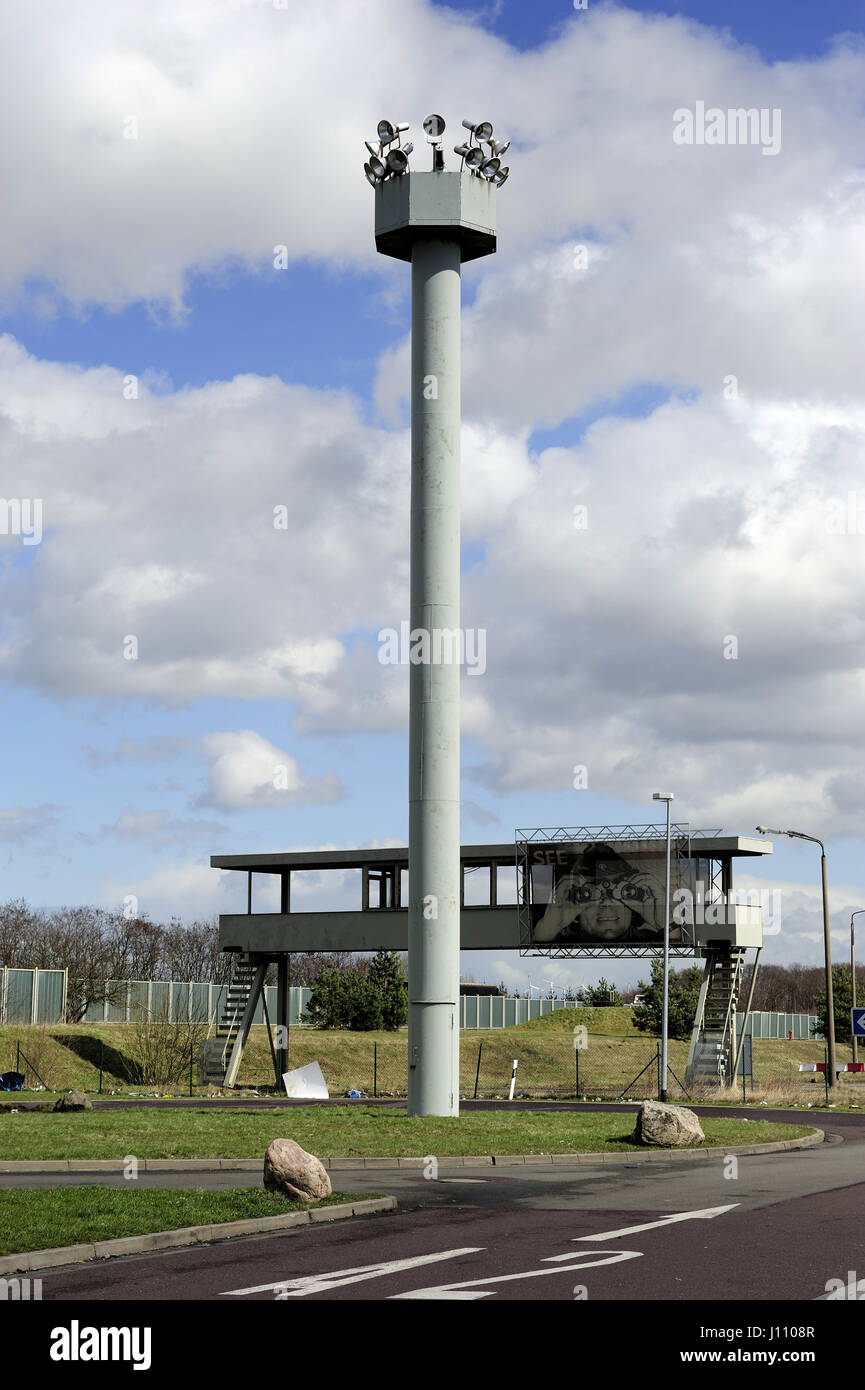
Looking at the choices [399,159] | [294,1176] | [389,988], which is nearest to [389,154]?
[399,159]

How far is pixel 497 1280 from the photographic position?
11031 mm

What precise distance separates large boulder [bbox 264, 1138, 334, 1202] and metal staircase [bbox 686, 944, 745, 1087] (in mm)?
33981

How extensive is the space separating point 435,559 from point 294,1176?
19.2 meters

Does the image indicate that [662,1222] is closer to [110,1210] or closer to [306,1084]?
[110,1210]

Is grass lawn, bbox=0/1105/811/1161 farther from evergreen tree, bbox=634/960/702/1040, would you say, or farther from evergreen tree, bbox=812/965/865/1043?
evergreen tree, bbox=812/965/865/1043

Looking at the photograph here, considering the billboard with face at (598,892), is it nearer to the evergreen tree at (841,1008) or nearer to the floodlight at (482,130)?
the floodlight at (482,130)

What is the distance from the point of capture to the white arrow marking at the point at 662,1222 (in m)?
13.8

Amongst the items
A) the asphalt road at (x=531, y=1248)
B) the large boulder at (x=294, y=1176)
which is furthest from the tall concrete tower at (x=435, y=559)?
the large boulder at (x=294, y=1176)

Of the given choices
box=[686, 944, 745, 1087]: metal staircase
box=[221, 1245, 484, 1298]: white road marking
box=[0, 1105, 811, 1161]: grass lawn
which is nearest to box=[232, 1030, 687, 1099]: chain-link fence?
box=[686, 944, 745, 1087]: metal staircase

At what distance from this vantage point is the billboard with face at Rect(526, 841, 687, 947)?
4984cm

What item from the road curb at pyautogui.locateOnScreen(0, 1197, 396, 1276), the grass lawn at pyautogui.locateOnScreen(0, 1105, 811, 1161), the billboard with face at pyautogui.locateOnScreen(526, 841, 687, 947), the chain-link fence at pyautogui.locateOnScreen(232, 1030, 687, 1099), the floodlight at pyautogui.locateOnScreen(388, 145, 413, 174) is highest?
the floodlight at pyautogui.locateOnScreen(388, 145, 413, 174)

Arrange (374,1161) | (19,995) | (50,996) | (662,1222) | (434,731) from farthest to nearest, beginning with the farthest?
(50,996) → (19,995) → (434,731) → (374,1161) → (662,1222)
